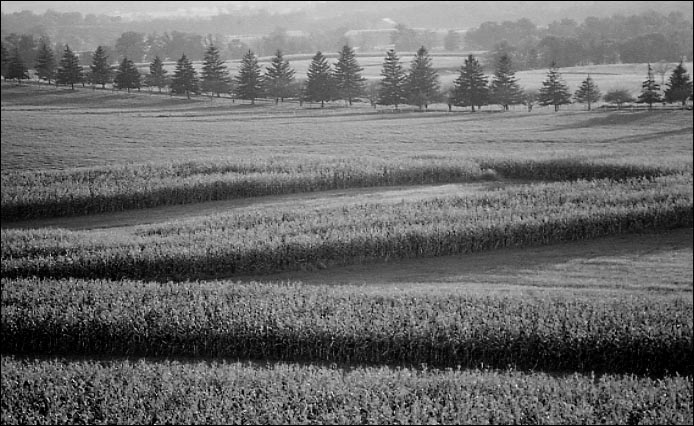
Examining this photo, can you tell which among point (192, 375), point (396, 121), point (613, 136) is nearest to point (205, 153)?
point (396, 121)

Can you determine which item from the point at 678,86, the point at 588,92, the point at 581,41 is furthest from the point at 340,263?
the point at 678,86

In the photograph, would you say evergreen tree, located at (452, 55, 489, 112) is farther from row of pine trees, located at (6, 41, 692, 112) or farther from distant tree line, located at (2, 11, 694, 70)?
distant tree line, located at (2, 11, 694, 70)

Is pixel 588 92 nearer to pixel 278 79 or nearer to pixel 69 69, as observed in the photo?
pixel 278 79

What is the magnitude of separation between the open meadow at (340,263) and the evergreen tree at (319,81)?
40 cm

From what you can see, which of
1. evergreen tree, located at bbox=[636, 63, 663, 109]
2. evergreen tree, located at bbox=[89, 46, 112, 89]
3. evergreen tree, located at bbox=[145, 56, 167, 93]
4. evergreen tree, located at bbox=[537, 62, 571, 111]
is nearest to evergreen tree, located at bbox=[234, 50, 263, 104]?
evergreen tree, located at bbox=[145, 56, 167, 93]

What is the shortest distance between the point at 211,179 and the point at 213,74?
205 cm

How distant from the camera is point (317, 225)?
1344 cm

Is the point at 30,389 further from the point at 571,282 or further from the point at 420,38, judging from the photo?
the point at 420,38

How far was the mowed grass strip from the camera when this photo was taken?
274 inches

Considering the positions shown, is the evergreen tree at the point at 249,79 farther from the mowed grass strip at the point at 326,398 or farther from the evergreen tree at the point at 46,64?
the mowed grass strip at the point at 326,398

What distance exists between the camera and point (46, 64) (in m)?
12.2

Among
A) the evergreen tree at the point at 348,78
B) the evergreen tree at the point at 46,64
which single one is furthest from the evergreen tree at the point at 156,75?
the evergreen tree at the point at 348,78

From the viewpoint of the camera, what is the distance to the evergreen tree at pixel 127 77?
12.4m

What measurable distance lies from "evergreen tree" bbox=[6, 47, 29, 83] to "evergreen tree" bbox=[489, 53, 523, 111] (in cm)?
984
